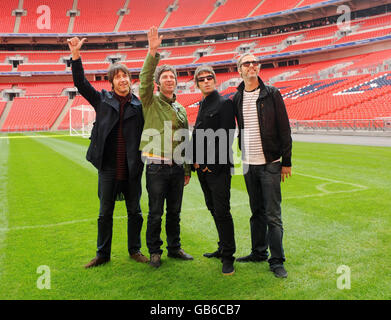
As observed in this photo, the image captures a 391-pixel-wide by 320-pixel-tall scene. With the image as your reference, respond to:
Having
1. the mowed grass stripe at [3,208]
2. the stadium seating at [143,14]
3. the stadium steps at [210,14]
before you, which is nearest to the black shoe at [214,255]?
the mowed grass stripe at [3,208]

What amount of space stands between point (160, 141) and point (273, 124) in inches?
47.2

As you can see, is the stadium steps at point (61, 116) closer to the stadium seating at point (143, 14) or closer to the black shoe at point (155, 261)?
the stadium seating at point (143, 14)

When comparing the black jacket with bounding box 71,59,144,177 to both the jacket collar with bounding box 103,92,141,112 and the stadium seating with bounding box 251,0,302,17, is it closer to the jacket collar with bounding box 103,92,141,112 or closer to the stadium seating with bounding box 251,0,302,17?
the jacket collar with bounding box 103,92,141,112

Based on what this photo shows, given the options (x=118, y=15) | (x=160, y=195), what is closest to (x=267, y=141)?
(x=160, y=195)

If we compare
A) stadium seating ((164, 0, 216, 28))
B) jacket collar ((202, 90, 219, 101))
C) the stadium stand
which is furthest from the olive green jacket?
stadium seating ((164, 0, 216, 28))

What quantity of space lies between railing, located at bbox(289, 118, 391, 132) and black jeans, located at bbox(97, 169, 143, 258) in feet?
59.0

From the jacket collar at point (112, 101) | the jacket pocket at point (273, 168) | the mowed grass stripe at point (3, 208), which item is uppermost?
the jacket collar at point (112, 101)

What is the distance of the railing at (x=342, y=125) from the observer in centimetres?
1797

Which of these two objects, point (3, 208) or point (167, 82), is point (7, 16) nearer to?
point (3, 208)

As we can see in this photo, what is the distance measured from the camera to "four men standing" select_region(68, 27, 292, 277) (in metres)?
3.31

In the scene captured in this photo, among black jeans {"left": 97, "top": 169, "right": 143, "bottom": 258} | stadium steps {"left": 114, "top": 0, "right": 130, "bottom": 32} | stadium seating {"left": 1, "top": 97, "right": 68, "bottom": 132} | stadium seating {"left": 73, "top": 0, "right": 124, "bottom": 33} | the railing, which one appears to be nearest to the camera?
black jeans {"left": 97, "top": 169, "right": 143, "bottom": 258}

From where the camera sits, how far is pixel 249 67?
3301mm

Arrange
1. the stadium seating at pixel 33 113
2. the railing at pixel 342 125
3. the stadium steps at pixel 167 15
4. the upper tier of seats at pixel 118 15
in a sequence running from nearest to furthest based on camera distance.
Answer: the railing at pixel 342 125 → the stadium seating at pixel 33 113 → the upper tier of seats at pixel 118 15 → the stadium steps at pixel 167 15
